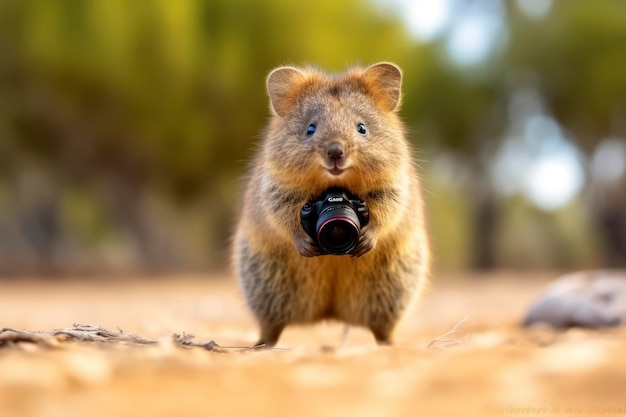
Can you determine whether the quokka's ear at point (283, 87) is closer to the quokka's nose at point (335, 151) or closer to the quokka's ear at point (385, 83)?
the quokka's ear at point (385, 83)

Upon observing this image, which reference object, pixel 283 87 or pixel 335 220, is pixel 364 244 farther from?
pixel 283 87

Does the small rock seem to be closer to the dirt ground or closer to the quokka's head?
the quokka's head

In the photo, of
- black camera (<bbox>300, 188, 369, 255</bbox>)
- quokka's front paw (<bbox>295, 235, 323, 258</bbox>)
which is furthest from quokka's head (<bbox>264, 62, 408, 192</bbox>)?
quokka's front paw (<bbox>295, 235, 323, 258</bbox>)

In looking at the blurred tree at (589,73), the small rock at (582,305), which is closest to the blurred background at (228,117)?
the blurred tree at (589,73)

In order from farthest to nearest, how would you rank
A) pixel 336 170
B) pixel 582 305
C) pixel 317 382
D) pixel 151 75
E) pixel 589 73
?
pixel 589 73 < pixel 151 75 < pixel 582 305 < pixel 336 170 < pixel 317 382

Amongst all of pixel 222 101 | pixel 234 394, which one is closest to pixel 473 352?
pixel 234 394

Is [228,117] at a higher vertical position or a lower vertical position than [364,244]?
higher

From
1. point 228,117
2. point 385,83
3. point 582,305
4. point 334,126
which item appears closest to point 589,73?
point 228,117
